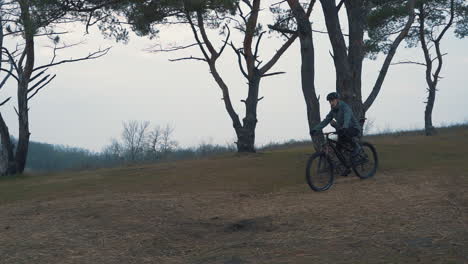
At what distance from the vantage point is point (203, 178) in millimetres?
13086

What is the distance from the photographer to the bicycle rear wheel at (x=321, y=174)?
31.6 ft

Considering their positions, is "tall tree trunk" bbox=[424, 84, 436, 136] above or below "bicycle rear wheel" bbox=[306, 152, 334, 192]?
above

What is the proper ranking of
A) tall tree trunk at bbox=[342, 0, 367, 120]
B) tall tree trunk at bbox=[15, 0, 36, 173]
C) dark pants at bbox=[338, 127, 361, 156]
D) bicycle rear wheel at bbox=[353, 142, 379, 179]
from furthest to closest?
tall tree trunk at bbox=[15, 0, 36, 173] < tall tree trunk at bbox=[342, 0, 367, 120] < bicycle rear wheel at bbox=[353, 142, 379, 179] < dark pants at bbox=[338, 127, 361, 156]

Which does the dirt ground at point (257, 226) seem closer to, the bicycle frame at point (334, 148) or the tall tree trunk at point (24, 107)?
the bicycle frame at point (334, 148)

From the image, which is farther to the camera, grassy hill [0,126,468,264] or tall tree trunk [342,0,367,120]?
tall tree trunk [342,0,367,120]

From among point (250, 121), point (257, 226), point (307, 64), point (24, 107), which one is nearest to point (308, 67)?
point (307, 64)

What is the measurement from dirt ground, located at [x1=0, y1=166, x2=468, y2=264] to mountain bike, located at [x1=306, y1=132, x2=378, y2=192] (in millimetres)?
237

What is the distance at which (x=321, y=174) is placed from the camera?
986 cm

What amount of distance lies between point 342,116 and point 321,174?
3.62ft

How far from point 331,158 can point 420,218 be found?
119 inches

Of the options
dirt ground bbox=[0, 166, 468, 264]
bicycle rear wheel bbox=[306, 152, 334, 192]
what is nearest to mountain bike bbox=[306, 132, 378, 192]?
bicycle rear wheel bbox=[306, 152, 334, 192]

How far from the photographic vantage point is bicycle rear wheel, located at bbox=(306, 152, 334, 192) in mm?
9633

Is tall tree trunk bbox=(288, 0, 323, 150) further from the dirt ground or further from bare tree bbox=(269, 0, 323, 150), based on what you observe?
the dirt ground

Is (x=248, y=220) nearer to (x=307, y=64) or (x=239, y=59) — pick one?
(x=307, y=64)
